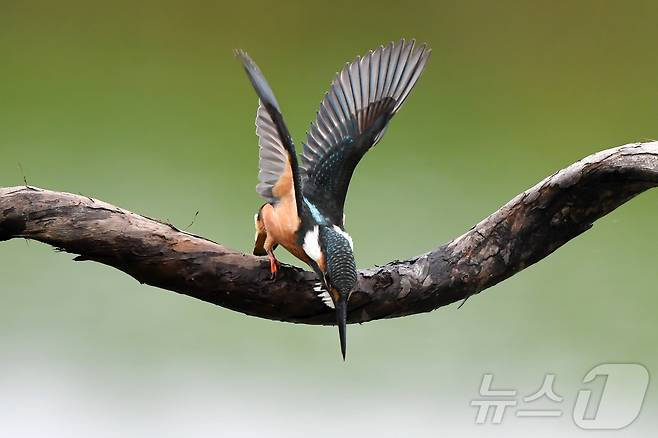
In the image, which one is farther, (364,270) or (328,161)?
(328,161)

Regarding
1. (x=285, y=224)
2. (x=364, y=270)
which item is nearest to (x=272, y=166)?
(x=285, y=224)

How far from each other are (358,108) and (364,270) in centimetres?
34

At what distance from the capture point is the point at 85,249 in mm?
1137

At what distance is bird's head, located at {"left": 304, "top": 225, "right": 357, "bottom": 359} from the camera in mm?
1155

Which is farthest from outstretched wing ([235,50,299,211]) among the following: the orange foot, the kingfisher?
the orange foot

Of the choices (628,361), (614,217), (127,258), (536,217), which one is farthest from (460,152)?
(127,258)

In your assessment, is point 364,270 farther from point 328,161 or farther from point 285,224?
point 328,161

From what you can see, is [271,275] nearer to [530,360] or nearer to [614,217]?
[530,360]

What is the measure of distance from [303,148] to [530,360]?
800 mm

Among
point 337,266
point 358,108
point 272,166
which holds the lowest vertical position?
point 337,266

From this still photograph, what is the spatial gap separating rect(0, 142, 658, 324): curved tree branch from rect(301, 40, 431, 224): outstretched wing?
0.22 meters

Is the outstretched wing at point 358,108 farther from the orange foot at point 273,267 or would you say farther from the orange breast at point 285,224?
the orange foot at point 273,267

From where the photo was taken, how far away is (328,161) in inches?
55.4

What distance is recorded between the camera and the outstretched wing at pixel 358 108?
1413 millimetres
